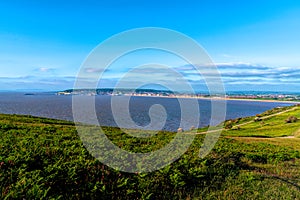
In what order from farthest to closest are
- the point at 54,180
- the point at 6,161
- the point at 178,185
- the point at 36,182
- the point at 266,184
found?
the point at 266,184 < the point at 178,185 < the point at 6,161 < the point at 54,180 < the point at 36,182

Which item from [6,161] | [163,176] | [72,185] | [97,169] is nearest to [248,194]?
[163,176]

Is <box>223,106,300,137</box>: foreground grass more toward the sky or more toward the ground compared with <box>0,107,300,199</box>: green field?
more toward the ground

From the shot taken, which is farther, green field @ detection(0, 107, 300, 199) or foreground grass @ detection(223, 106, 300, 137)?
foreground grass @ detection(223, 106, 300, 137)

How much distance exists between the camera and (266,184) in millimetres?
9328

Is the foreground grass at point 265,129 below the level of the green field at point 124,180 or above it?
below

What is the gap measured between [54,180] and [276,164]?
11.5 meters

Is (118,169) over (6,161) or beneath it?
beneath

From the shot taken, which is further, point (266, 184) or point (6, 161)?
point (266, 184)

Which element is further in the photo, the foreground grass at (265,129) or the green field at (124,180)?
the foreground grass at (265,129)

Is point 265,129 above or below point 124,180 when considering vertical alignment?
below

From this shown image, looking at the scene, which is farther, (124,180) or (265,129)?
(265,129)

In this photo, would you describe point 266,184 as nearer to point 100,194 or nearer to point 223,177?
point 223,177

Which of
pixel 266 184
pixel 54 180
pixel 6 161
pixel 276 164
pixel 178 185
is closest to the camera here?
pixel 54 180

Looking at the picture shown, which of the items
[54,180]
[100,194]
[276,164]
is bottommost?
[276,164]
